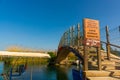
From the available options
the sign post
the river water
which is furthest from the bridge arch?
the sign post

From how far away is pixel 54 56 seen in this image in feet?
122

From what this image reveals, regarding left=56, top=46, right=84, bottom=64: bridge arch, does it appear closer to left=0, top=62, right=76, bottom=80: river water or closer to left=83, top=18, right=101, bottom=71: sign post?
left=0, top=62, right=76, bottom=80: river water

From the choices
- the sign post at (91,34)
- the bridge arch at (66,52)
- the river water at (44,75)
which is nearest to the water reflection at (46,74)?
the river water at (44,75)

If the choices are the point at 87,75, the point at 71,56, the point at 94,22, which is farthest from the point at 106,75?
the point at 71,56

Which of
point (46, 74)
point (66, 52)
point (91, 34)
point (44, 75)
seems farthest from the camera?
point (66, 52)

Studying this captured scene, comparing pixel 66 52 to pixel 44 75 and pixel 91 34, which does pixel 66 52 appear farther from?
pixel 91 34

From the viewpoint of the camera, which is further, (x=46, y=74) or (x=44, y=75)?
(x=46, y=74)

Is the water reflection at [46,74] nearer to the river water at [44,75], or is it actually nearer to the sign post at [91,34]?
the river water at [44,75]

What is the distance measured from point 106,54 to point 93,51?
116 cm

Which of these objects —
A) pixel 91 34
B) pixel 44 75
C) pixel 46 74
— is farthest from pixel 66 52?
pixel 91 34

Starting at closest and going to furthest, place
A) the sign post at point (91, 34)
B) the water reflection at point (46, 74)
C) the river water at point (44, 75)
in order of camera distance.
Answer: the sign post at point (91, 34) < the river water at point (44, 75) < the water reflection at point (46, 74)

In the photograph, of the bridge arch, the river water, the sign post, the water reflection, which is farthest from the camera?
the water reflection

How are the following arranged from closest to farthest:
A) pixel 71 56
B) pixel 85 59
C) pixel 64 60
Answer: pixel 85 59 < pixel 64 60 < pixel 71 56

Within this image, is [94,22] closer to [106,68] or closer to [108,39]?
[106,68]
